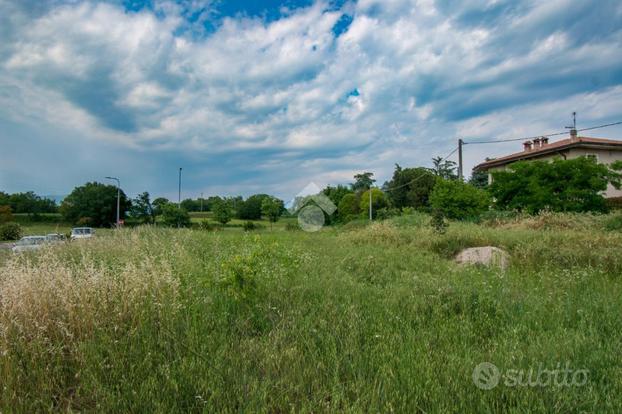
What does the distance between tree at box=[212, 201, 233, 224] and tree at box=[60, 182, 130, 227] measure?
1673 cm

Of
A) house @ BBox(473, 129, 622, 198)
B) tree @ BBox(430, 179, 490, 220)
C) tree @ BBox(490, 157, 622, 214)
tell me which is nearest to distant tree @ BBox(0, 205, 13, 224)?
tree @ BBox(430, 179, 490, 220)

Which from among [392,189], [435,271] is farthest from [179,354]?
[392,189]

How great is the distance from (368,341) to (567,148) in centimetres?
3075

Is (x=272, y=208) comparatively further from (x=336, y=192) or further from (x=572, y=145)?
(x=572, y=145)

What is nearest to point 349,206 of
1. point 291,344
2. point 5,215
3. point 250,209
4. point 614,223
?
point 250,209

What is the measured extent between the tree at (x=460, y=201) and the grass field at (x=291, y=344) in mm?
15284

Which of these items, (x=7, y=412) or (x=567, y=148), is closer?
(x=7, y=412)

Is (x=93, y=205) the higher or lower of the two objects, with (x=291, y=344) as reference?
higher

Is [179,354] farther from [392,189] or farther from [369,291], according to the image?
[392,189]

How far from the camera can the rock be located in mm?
6730

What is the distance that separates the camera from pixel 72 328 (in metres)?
2.61

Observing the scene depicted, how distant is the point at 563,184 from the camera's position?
1587 cm

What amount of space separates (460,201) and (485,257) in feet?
41.3

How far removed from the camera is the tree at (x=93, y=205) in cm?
4450
